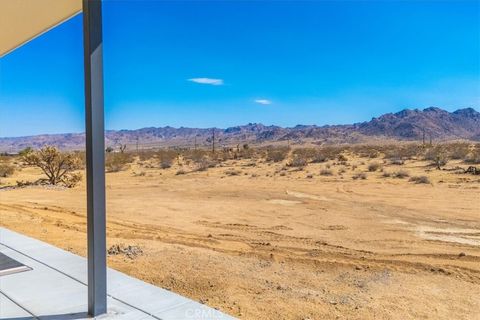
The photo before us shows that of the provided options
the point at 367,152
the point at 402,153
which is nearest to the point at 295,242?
the point at 402,153

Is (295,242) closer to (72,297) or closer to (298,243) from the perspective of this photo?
(298,243)

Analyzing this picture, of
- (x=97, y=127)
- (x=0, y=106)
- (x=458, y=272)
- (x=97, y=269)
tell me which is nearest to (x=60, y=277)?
(x=97, y=269)

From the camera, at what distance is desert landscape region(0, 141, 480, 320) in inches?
177

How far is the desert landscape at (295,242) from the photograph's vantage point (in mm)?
4496

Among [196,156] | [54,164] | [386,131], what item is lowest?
[54,164]

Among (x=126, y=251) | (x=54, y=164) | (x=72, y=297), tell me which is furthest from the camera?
(x=54, y=164)

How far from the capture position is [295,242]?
727 centimetres

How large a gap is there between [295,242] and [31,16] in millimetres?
5269

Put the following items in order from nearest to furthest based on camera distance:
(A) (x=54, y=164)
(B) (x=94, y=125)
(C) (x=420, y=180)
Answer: (B) (x=94, y=125)
(C) (x=420, y=180)
(A) (x=54, y=164)

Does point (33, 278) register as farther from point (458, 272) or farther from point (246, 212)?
point (246, 212)

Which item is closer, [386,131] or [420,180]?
[420,180]

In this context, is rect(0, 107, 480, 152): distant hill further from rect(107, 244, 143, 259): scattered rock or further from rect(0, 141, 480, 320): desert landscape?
rect(107, 244, 143, 259): scattered rock

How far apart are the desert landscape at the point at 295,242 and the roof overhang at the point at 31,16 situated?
9.87 feet

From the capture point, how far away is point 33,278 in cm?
378
